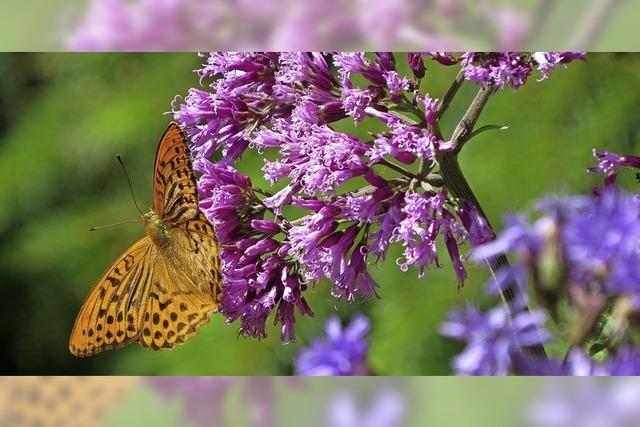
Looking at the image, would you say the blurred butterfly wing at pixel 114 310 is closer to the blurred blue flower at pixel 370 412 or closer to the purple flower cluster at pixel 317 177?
the purple flower cluster at pixel 317 177

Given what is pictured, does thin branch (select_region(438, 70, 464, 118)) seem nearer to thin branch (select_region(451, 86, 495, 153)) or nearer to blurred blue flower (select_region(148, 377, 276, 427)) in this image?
thin branch (select_region(451, 86, 495, 153))

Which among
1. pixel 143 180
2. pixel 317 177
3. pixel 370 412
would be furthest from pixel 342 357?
pixel 143 180

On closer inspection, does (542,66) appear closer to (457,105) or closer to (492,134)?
(457,105)

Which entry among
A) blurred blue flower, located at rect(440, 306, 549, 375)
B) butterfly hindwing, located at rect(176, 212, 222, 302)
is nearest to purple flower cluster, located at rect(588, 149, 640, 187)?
blurred blue flower, located at rect(440, 306, 549, 375)

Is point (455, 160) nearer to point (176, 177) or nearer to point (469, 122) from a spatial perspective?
point (469, 122)

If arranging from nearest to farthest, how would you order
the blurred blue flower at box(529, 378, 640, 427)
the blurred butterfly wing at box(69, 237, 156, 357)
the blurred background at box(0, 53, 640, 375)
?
the blurred blue flower at box(529, 378, 640, 427) < the blurred butterfly wing at box(69, 237, 156, 357) < the blurred background at box(0, 53, 640, 375)
